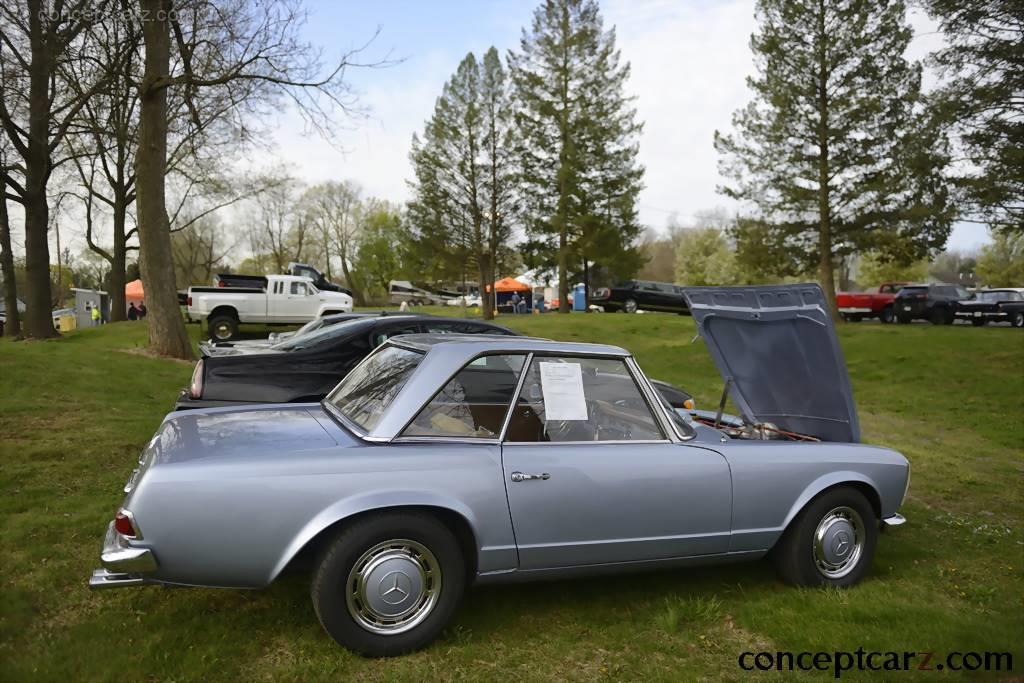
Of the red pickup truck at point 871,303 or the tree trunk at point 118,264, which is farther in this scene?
the red pickup truck at point 871,303

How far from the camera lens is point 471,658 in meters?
2.99

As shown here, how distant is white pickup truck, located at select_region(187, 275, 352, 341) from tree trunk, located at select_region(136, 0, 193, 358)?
5.40 metres

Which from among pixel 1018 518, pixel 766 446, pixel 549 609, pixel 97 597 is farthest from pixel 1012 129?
pixel 97 597

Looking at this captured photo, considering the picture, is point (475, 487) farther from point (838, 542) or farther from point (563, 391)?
point (838, 542)

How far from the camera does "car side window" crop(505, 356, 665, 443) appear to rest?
11.3 ft

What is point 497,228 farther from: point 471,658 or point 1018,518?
point 471,658

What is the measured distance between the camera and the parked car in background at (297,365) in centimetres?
618

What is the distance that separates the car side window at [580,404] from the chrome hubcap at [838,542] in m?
1.17

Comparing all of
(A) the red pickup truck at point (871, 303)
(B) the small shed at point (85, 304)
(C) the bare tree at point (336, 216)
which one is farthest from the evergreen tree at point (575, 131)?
(C) the bare tree at point (336, 216)

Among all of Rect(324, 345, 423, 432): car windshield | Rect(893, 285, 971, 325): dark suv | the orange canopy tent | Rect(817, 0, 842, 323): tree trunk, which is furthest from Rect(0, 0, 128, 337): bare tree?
the orange canopy tent

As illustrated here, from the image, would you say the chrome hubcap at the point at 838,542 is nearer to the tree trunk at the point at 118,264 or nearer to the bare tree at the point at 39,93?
the bare tree at the point at 39,93

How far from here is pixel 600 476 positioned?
3277 mm

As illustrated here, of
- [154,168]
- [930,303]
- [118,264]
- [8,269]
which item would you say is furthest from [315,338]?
[930,303]

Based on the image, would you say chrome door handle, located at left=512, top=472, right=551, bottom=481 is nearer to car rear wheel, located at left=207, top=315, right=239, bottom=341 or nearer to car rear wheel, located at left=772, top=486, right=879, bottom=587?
car rear wheel, located at left=772, top=486, right=879, bottom=587
